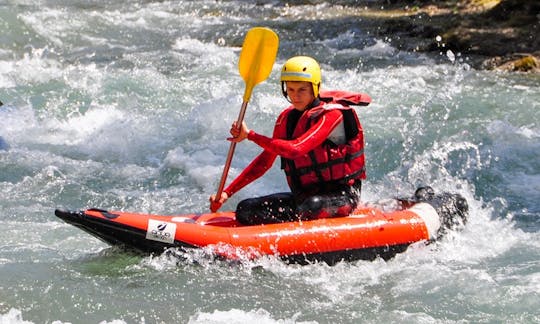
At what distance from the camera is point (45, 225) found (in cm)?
574

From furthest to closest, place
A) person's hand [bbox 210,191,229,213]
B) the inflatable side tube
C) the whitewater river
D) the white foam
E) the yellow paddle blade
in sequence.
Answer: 1. the yellow paddle blade
2. person's hand [bbox 210,191,229,213]
3. the inflatable side tube
4. the whitewater river
5. the white foam

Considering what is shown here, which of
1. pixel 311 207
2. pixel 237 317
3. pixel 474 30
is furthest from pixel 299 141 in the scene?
pixel 474 30

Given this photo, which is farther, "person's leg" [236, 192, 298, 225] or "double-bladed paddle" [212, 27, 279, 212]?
Answer: "double-bladed paddle" [212, 27, 279, 212]

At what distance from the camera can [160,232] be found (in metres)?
4.72

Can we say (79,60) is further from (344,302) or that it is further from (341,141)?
(344,302)

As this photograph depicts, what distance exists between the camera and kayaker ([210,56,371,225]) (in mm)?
4867

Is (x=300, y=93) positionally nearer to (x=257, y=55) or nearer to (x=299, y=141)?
(x=299, y=141)

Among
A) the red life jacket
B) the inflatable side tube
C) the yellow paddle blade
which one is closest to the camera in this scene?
the inflatable side tube

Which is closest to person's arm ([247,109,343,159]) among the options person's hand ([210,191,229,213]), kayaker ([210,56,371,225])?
kayaker ([210,56,371,225])

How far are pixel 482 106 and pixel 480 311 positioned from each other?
14.5 ft

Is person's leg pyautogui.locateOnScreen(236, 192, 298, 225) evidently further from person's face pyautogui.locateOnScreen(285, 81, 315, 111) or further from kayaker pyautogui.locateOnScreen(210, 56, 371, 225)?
person's face pyautogui.locateOnScreen(285, 81, 315, 111)

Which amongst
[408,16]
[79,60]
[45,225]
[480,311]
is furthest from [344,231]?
[408,16]

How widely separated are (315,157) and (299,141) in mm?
233

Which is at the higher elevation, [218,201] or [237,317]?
[218,201]
